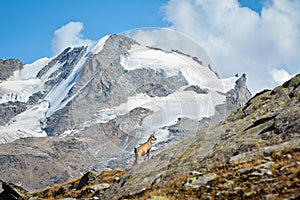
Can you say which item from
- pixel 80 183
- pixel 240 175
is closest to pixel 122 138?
pixel 240 175

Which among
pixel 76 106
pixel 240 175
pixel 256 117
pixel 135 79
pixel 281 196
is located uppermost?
pixel 256 117

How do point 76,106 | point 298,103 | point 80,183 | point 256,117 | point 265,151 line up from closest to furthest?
point 76,106
point 265,151
point 298,103
point 256,117
point 80,183

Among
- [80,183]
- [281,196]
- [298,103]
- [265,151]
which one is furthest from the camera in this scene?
[80,183]

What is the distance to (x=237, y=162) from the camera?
715 inches

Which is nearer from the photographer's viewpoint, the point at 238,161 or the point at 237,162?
the point at 237,162

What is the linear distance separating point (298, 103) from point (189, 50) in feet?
27.5

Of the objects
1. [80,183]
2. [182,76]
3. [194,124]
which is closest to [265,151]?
[194,124]

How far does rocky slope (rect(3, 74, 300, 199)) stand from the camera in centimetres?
1487

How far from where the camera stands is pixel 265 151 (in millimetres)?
18266

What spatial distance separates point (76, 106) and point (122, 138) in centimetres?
205

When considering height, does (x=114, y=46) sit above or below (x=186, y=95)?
above

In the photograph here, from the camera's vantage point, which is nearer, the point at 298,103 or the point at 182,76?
the point at 182,76

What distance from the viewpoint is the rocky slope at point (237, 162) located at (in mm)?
14867

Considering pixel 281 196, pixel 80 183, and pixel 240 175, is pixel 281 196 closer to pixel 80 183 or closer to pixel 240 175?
pixel 240 175
